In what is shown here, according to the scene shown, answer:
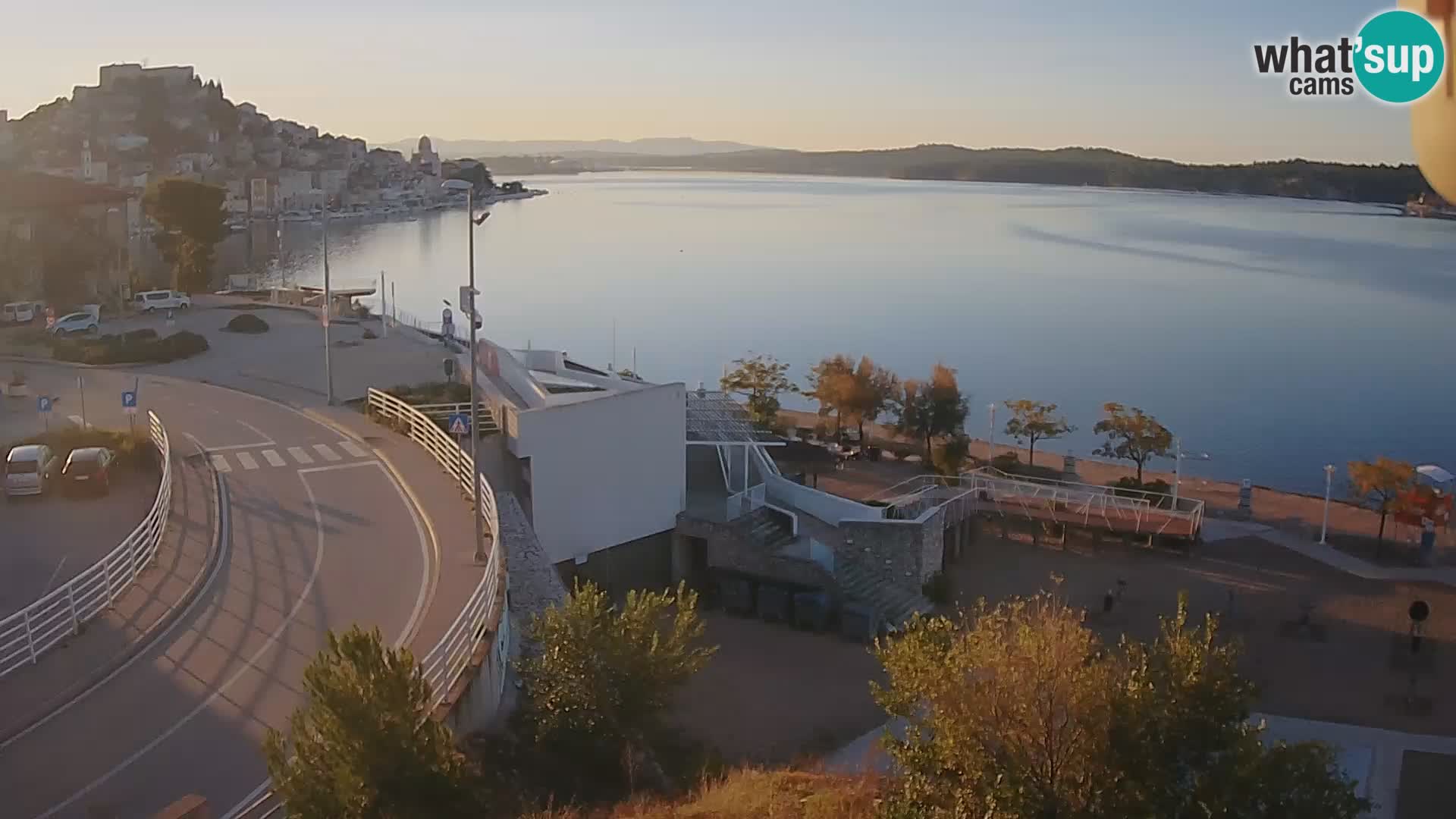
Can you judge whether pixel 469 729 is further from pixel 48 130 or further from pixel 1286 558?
pixel 48 130

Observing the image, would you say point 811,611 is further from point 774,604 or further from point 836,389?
point 836,389

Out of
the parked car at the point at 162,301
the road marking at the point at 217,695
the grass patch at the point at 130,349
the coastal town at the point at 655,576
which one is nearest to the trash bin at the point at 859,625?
the coastal town at the point at 655,576

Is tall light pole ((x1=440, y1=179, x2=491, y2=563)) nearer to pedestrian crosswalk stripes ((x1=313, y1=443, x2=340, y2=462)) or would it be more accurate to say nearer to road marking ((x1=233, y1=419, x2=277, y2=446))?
pedestrian crosswalk stripes ((x1=313, y1=443, x2=340, y2=462))

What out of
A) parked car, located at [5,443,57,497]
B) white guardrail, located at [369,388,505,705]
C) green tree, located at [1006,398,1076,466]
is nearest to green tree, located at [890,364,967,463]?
green tree, located at [1006,398,1076,466]

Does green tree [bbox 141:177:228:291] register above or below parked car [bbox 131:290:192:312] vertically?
above

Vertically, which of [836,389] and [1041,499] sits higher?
[836,389]

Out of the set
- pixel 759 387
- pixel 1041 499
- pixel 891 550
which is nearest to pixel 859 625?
pixel 891 550

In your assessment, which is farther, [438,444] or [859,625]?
[438,444]
